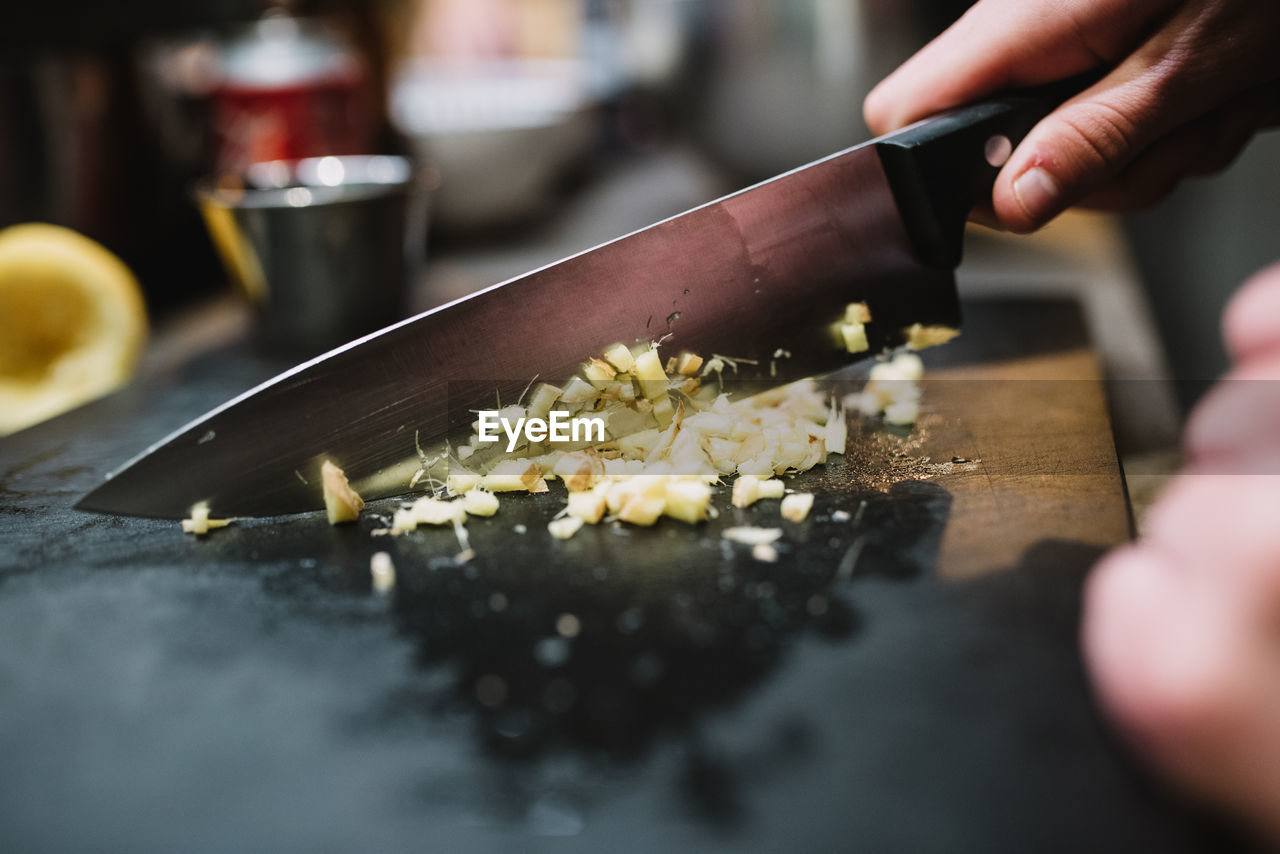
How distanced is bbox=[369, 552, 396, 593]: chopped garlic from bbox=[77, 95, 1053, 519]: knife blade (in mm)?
116

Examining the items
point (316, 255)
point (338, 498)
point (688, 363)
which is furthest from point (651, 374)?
point (316, 255)

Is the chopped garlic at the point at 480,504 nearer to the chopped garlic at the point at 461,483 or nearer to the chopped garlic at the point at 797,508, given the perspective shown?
the chopped garlic at the point at 461,483

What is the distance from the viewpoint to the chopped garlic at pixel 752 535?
A: 25.1 inches

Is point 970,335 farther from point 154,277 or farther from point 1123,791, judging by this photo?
point 154,277

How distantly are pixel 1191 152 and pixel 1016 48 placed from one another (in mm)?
301

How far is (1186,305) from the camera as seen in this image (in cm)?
183

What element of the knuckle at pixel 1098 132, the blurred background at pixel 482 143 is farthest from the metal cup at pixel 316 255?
the knuckle at pixel 1098 132

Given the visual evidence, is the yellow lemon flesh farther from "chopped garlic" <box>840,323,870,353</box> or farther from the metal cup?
"chopped garlic" <box>840,323,870,353</box>

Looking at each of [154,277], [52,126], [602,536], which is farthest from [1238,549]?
[154,277]

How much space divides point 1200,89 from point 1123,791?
0.62m

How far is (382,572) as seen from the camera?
611mm

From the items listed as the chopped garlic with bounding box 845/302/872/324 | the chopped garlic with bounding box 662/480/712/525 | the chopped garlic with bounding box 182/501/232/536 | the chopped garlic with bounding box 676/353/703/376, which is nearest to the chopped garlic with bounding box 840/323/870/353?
the chopped garlic with bounding box 845/302/872/324

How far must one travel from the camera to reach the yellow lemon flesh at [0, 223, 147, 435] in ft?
3.49

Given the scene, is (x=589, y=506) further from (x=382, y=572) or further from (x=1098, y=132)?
(x=1098, y=132)
